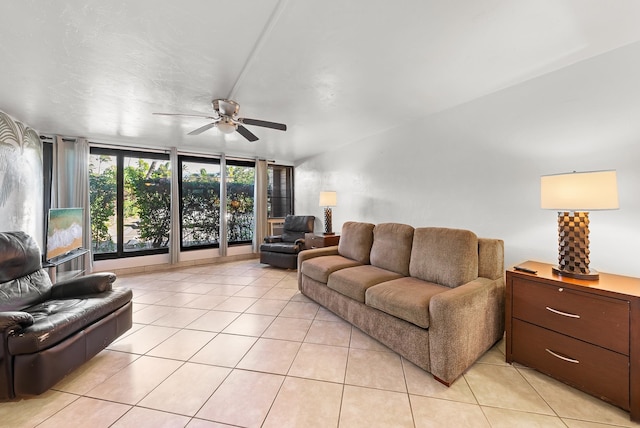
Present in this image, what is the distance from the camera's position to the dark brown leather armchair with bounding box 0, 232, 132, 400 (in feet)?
4.87

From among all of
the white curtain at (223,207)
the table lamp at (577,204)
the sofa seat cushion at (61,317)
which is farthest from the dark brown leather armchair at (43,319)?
the table lamp at (577,204)

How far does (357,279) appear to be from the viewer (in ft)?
7.95

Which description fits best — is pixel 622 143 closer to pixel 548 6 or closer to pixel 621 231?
pixel 621 231

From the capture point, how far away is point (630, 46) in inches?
68.4

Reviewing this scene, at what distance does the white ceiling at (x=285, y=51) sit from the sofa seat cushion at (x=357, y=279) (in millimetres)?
1900

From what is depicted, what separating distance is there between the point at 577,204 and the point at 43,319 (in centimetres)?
372

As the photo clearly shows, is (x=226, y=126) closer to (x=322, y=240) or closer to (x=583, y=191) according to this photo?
(x=322, y=240)

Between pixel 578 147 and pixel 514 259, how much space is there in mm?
1095

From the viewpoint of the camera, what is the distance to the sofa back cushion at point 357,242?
10.2 ft

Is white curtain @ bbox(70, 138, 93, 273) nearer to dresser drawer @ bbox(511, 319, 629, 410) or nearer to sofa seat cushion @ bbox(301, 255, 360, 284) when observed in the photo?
sofa seat cushion @ bbox(301, 255, 360, 284)

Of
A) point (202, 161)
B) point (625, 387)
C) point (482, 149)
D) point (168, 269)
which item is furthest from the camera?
point (202, 161)

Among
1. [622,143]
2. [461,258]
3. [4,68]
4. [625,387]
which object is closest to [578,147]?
[622,143]

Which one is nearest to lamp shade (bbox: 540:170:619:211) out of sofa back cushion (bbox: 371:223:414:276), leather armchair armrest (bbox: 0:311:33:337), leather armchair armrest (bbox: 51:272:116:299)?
sofa back cushion (bbox: 371:223:414:276)

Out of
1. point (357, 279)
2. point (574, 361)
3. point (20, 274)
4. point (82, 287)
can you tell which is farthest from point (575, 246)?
point (20, 274)
